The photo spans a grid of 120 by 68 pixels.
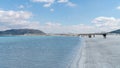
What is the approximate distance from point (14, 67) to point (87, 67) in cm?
572

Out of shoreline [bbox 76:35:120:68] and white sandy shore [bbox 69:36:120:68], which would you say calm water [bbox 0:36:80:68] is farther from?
shoreline [bbox 76:35:120:68]

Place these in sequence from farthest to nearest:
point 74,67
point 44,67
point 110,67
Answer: point 44,67, point 74,67, point 110,67

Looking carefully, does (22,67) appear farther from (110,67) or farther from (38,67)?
(110,67)

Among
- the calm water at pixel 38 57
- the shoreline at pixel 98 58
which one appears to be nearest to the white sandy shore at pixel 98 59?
the shoreline at pixel 98 58

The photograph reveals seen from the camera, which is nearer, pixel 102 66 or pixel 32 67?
pixel 102 66

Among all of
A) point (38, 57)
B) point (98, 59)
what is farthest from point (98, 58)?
point (38, 57)

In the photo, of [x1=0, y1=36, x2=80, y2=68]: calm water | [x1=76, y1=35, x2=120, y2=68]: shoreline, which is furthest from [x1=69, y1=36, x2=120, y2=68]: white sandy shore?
[x1=0, y1=36, x2=80, y2=68]: calm water

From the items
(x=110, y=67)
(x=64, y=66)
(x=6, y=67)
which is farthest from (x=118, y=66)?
(x=6, y=67)

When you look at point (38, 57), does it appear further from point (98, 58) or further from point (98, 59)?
point (98, 59)

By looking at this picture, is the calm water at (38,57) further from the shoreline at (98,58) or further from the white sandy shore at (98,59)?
the shoreline at (98,58)

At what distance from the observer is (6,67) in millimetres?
16891

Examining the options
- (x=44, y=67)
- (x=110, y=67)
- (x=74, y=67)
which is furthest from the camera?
(x=44, y=67)

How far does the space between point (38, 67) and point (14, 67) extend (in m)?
1.96

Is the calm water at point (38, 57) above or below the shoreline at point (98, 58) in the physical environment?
below
